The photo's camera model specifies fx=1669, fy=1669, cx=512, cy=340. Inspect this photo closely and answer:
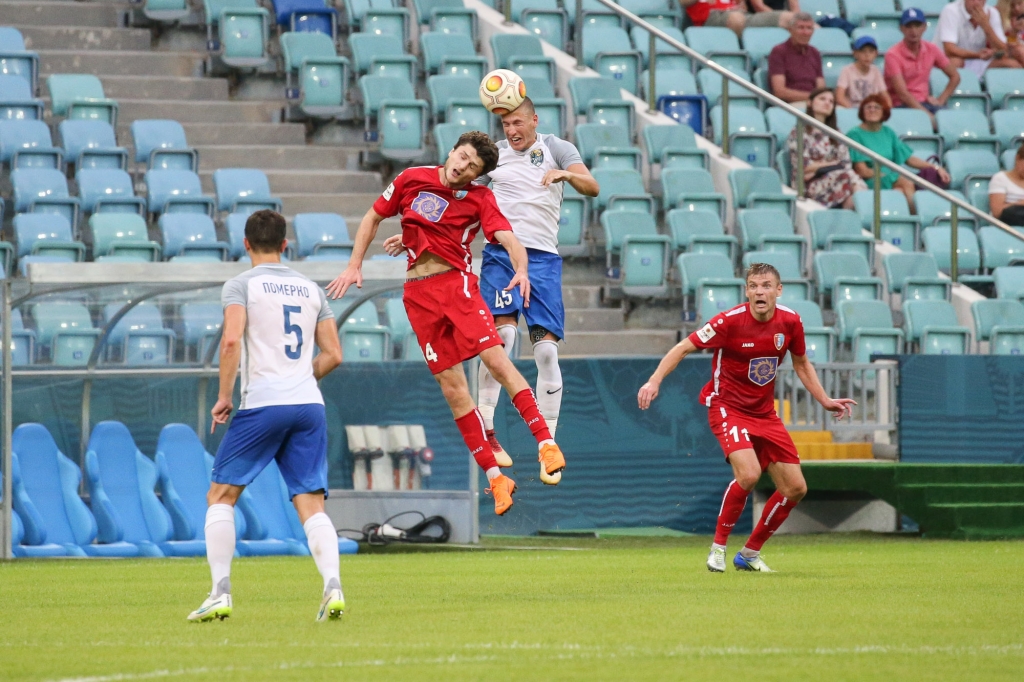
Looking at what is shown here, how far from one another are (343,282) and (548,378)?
2.30 meters

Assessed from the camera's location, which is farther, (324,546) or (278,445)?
(278,445)

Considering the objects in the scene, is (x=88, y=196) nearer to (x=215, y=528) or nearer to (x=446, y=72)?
(x=446, y=72)

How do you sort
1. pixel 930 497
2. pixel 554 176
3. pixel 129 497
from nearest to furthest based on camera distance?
1. pixel 554 176
2. pixel 129 497
3. pixel 930 497

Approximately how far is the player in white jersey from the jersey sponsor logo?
3.98 metres

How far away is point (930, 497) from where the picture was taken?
Result: 584 inches

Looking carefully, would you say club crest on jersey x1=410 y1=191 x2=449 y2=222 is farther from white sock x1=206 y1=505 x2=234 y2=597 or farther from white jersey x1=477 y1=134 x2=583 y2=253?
white sock x1=206 y1=505 x2=234 y2=597

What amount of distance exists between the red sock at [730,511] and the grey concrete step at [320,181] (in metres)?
8.68

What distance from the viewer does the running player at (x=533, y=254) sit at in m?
Result: 10.7

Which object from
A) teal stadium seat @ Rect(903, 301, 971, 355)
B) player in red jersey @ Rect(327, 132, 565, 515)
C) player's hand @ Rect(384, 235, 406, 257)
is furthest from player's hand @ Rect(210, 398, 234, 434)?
teal stadium seat @ Rect(903, 301, 971, 355)

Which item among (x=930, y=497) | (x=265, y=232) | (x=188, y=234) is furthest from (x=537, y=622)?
(x=188, y=234)

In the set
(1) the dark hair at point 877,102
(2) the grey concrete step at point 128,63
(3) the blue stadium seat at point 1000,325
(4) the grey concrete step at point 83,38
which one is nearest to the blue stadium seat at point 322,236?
(2) the grey concrete step at point 128,63

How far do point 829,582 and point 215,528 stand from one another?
3911mm

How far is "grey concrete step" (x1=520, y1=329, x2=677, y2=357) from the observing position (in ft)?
55.7

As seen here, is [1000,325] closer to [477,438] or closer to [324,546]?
[477,438]
